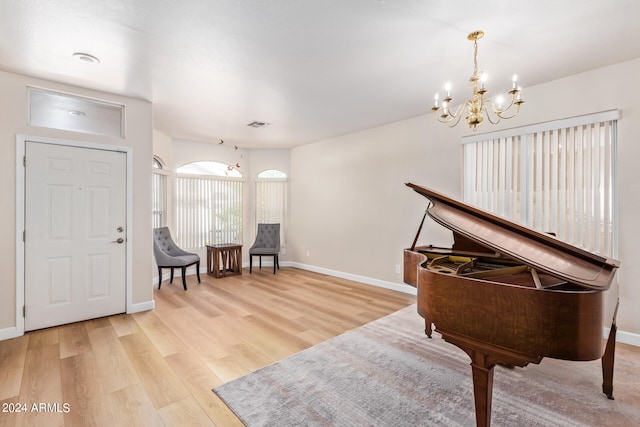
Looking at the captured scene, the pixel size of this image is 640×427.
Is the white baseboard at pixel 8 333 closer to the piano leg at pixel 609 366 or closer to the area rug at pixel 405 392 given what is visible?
the area rug at pixel 405 392

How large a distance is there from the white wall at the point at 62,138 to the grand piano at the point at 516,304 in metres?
3.62

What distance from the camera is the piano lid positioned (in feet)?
4.64

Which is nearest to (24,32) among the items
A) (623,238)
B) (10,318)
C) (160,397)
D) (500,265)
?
(10,318)

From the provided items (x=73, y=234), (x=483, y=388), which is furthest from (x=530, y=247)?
(x=73, y=234)

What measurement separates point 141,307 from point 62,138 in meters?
2.22

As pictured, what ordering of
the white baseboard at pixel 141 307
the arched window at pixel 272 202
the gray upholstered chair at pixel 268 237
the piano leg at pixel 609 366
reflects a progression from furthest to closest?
the arched window at pixel 272 202 → the gray upholstered chair at pixel 268 237 → the white baseboard at pixel 141 307 → the piano leg at pixel 609 366

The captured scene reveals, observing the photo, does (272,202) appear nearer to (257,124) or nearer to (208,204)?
(208,204)

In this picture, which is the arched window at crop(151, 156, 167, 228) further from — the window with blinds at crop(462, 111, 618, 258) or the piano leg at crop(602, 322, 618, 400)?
the piano leg at crop(602, 322, 618, 400)

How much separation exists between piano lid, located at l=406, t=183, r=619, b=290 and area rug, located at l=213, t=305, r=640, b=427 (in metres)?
1.05

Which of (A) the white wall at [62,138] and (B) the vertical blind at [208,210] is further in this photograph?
(B) the vertical blind at [208,210]

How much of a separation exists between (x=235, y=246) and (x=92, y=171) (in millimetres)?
2840

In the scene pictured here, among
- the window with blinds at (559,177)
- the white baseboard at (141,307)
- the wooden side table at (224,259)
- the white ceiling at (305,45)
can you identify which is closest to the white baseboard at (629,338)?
the window with blinds at (559,177)

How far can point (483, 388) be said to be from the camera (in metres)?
1.50

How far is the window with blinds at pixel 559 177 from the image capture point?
305 centimetres
